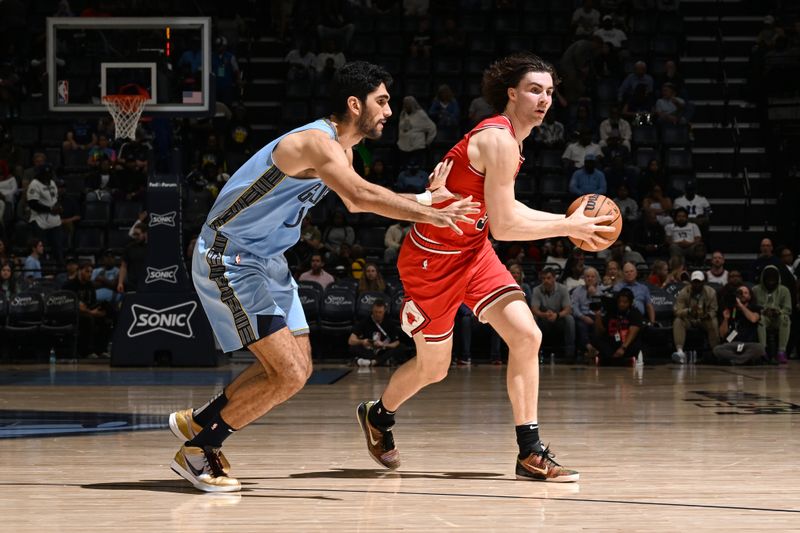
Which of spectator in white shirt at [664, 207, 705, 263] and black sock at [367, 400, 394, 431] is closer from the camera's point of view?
black sock at [367, 400, 394, 431]

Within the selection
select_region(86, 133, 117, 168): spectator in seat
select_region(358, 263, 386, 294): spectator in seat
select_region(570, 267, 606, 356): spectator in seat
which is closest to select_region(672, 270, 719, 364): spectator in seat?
select_region(570, 267, 606, 356): spectator in seat

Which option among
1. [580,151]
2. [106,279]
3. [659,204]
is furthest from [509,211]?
[580,151]

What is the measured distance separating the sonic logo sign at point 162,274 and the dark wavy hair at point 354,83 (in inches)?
308

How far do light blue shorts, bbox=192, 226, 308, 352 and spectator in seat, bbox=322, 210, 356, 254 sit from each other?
1036 centimetres

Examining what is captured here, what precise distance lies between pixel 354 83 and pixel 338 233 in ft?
35.0

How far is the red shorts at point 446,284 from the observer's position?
5.55 metres

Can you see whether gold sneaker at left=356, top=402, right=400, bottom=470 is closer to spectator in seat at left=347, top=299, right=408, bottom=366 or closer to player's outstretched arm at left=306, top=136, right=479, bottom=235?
player's outstretched arm at left=306, top=136, right=479, bottom=235

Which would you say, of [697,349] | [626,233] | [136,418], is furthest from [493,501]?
[626,233]

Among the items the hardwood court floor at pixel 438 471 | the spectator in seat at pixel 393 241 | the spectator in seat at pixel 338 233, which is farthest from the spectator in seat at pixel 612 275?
the hardwood court floor at pixel 438 471

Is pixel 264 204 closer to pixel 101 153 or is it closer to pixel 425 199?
pixel 425 199

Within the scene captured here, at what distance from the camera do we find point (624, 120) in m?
17.4

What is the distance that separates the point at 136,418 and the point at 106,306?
20.9ft

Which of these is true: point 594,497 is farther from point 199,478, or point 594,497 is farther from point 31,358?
point 31,358

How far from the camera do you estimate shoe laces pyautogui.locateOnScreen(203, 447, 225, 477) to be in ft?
16.9
